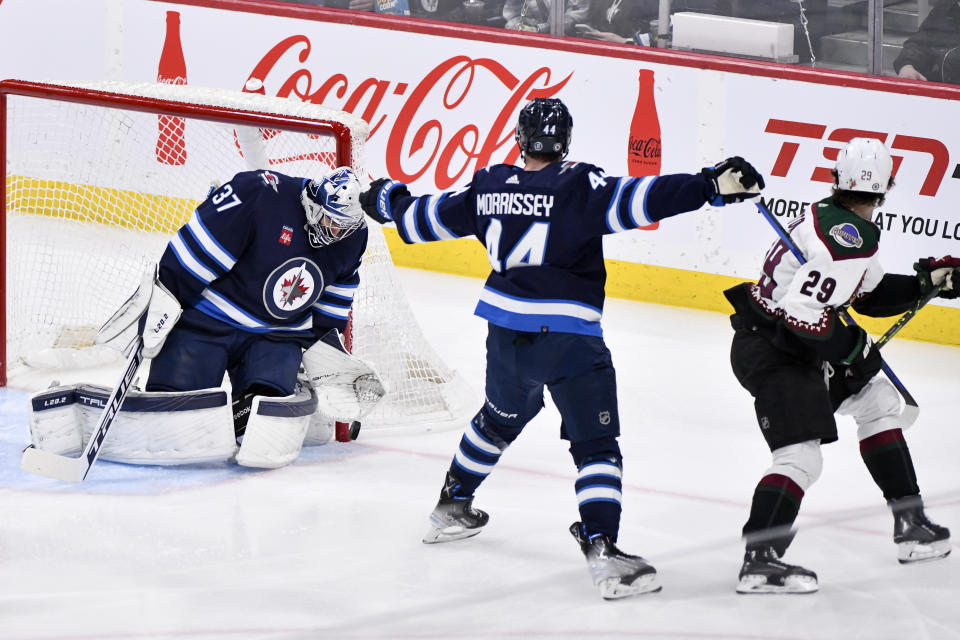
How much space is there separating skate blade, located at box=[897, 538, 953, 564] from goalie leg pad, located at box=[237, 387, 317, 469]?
1.59 meters

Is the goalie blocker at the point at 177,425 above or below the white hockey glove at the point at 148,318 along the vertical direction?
below

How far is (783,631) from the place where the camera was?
2.97m

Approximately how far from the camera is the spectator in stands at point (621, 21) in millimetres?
5617

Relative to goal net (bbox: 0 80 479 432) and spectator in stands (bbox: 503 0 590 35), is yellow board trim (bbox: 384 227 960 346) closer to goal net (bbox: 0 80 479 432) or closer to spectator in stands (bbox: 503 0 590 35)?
spectator in stands (bbox: 503 0 590 35)

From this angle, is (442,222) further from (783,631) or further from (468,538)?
(783,631)

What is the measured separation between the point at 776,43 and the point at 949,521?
7.61ft

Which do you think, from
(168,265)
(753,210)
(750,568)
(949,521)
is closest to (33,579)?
(168,265)

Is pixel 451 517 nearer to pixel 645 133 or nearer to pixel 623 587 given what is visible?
pixel 623 587

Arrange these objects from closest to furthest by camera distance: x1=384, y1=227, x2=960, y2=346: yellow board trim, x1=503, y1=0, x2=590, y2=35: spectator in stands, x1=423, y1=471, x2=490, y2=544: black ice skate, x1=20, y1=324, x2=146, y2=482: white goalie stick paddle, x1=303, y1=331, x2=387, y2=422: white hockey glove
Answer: x1=423, y1=471, x2=490, y2=544: black ice skate
x1=20, y1=324, x2=146, y2=482: white goalie stick paddle
x1=303, y1=331, x2=387, y2=422: white hockey glove
x1=384, y1=227, x2=960, y2=346: yellow board trim
x1=503, y1=0, x2=590, y2=35: spectator in stands

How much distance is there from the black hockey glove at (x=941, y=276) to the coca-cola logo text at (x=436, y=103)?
2.57 meters

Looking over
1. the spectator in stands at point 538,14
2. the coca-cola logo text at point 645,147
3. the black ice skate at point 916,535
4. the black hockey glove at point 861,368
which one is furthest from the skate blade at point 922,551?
the spectator in stands at point 538,14

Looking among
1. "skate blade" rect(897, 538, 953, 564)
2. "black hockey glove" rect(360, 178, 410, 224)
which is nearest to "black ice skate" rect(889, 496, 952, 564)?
"skate blade" rect(897, 538, 953, 564)

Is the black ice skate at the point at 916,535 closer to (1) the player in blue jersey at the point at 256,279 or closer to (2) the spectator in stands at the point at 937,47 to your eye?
(1) the player in blue jersey at the point at 256,279

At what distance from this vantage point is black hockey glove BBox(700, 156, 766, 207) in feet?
9.27
